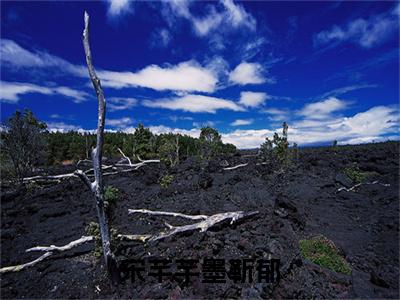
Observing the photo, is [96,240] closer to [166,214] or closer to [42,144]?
[166,214]

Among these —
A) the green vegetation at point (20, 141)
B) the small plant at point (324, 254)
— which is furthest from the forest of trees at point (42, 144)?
the small plant at point (324, 254)

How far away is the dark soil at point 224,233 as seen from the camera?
725 centimetres

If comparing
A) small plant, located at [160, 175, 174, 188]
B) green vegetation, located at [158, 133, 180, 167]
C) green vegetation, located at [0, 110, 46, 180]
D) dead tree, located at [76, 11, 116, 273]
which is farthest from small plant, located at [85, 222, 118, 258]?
green vegetation, located at [158, 133, 180, 167]

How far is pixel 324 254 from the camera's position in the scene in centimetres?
906

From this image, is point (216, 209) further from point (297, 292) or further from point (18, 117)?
point (18, 117)

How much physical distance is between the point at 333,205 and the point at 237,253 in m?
9.51

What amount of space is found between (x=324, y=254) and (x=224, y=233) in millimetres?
3163

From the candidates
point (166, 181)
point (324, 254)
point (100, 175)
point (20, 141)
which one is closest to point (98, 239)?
point (100, 175)

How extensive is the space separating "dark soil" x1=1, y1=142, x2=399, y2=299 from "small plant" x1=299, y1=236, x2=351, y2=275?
285 millimetres

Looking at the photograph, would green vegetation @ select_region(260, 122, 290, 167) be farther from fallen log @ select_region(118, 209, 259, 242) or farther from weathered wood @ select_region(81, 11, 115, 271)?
weathered wood @ select_region(81, 11, 115, 271)

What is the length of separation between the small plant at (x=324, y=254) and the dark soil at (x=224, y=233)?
29cm

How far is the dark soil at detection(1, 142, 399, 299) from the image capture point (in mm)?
7250

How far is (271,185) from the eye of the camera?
19.0 m

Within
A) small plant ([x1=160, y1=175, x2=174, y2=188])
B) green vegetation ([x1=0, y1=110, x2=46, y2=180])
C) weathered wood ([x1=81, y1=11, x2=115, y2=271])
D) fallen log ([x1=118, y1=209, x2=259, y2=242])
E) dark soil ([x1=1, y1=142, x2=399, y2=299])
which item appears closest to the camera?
weathered wood ([x1=81, y1=11, x2=115, y2=271])
